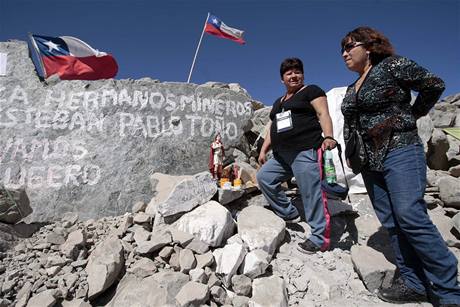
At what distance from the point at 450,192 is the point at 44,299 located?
4.86 metres

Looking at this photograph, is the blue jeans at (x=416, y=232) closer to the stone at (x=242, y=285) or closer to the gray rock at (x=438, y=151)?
the stone at (x=242, y=285)

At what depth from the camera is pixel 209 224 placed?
9.67 feet

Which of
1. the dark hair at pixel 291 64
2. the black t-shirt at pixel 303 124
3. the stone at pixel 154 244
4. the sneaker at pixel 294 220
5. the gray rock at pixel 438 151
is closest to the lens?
the stone at pixel 154 244

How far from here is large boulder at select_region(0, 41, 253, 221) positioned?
14.0 feet

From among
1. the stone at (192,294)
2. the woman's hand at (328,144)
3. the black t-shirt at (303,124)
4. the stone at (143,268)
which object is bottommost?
the stone at (192,294)

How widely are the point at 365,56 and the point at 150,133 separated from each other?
136 inches

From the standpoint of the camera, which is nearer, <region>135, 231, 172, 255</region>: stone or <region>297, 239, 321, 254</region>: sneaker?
<region>135, 231, 172, 255</region>: stone

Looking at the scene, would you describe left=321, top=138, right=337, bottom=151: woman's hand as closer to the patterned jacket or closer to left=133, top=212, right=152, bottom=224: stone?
the patterned jacket

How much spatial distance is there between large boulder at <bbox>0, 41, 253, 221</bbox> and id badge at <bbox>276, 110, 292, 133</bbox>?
1.96 metres

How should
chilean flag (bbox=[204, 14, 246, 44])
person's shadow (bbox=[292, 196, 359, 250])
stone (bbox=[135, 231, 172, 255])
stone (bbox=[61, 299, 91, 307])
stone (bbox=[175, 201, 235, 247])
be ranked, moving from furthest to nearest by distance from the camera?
1. chilean flag (bbox=[204, 14, 246, 44])
2. person's shadow (bbox=[292, 196, 359, 250])
3. stone (bbox=[175, 201, 235, 247])
4. stone (bbox=[135, 231, 172, 255])
5. stone (bbox=[61, 299, 91, 307])

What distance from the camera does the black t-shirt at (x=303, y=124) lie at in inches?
121

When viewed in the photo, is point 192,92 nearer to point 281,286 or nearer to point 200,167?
point 200,167

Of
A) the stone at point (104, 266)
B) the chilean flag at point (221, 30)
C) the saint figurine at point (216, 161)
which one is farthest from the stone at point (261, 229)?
the chilean flag at point (221, 30)

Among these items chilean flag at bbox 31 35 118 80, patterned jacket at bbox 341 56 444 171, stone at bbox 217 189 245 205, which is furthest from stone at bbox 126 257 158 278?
chilean flag at bbox 31 35 118 80
